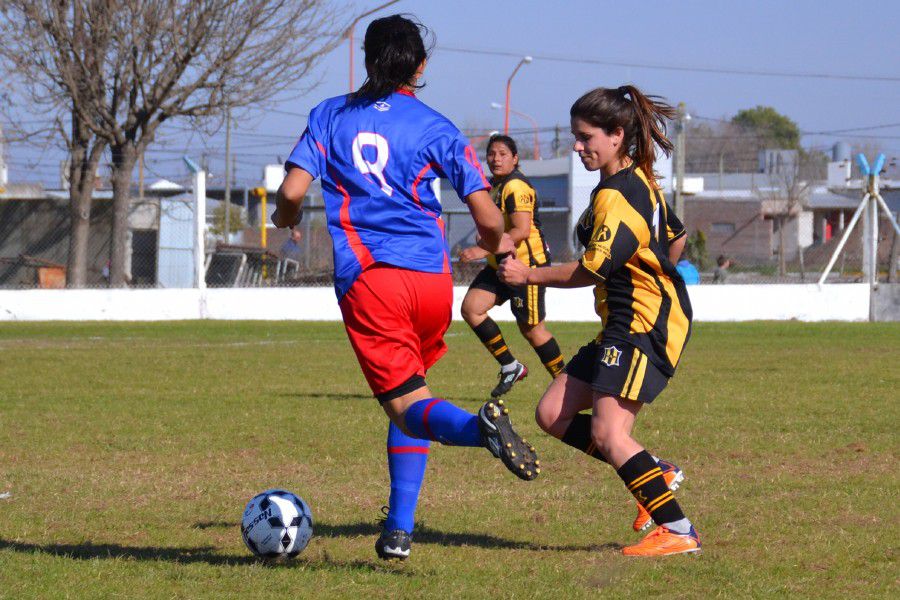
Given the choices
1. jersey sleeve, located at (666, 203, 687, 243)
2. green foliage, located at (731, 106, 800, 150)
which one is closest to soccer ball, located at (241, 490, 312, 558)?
jersey sleeve, located at (666, 203, 687, 243)

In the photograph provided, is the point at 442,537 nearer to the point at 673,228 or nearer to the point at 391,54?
the point at 673,228

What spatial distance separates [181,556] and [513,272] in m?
1.58

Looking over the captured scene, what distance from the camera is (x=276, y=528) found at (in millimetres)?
4312

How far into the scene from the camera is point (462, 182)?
4059 mm

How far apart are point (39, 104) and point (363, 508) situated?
1998 centimetres

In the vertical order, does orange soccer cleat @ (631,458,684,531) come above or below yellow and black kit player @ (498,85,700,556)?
below

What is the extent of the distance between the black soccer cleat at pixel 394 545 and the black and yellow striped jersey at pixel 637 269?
101 centimetres

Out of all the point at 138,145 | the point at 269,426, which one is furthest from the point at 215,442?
the point at 138,145

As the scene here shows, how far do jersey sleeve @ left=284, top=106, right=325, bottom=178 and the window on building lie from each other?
160ft

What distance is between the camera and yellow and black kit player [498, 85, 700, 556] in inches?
167

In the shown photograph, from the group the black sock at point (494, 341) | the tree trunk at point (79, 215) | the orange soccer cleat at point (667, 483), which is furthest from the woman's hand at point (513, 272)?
the tree trunk at point (79, 215)

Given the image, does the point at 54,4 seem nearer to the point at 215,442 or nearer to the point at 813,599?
the point at 215,442

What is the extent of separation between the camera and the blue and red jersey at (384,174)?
13.5 ft

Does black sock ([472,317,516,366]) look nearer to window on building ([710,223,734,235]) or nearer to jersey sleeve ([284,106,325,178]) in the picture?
jersey sleeve ([284,106,325,178])
